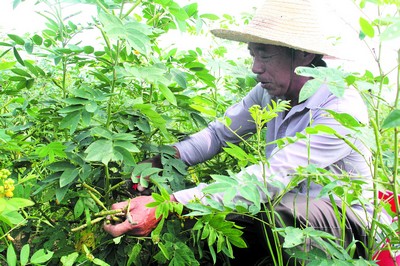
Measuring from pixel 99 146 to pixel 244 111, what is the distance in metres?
0.97

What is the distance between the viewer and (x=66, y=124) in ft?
5.08

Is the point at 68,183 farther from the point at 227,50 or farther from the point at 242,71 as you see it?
the point at 227,50

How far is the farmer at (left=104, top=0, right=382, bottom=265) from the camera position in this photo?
173 cm

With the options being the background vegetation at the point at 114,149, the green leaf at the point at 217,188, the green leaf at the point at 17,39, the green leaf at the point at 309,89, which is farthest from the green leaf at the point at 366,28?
the green leaf at the point at 17,39

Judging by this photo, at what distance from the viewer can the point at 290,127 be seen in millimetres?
2070

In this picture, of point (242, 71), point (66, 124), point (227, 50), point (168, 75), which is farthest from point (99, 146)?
point (227, 50)

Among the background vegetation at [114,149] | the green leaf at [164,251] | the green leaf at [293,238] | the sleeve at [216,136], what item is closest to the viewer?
the green leaf at [293,238]

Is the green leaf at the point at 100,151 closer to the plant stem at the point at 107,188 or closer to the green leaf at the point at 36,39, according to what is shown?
the plant stem at the point at 107,188

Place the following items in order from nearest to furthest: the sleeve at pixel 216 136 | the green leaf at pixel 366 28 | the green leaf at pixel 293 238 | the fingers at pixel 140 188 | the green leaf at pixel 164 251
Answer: the green leaf at pixel 366 28 < the green leaf at pixel 293 238 < the green leaf at pixel 164 251 < the fingers at pixel 140 188 < the sleeve at pixel 216 136

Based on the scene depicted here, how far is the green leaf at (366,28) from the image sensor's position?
1134 mm

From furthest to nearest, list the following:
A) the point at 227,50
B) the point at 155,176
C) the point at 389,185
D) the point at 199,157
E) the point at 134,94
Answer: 1. the point at 227,50
2. the point at 199,157
3. the point at 134,94
4. the point at 155,176
5. the point at 389,185

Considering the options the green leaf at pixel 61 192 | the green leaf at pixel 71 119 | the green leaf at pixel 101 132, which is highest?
the green leaf at pixel 71 119

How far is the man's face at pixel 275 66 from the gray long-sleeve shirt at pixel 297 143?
11cm

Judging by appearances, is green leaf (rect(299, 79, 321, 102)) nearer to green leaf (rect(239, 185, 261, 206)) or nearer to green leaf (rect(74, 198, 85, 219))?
green leaf (rect(239, 185, 261, 206))
